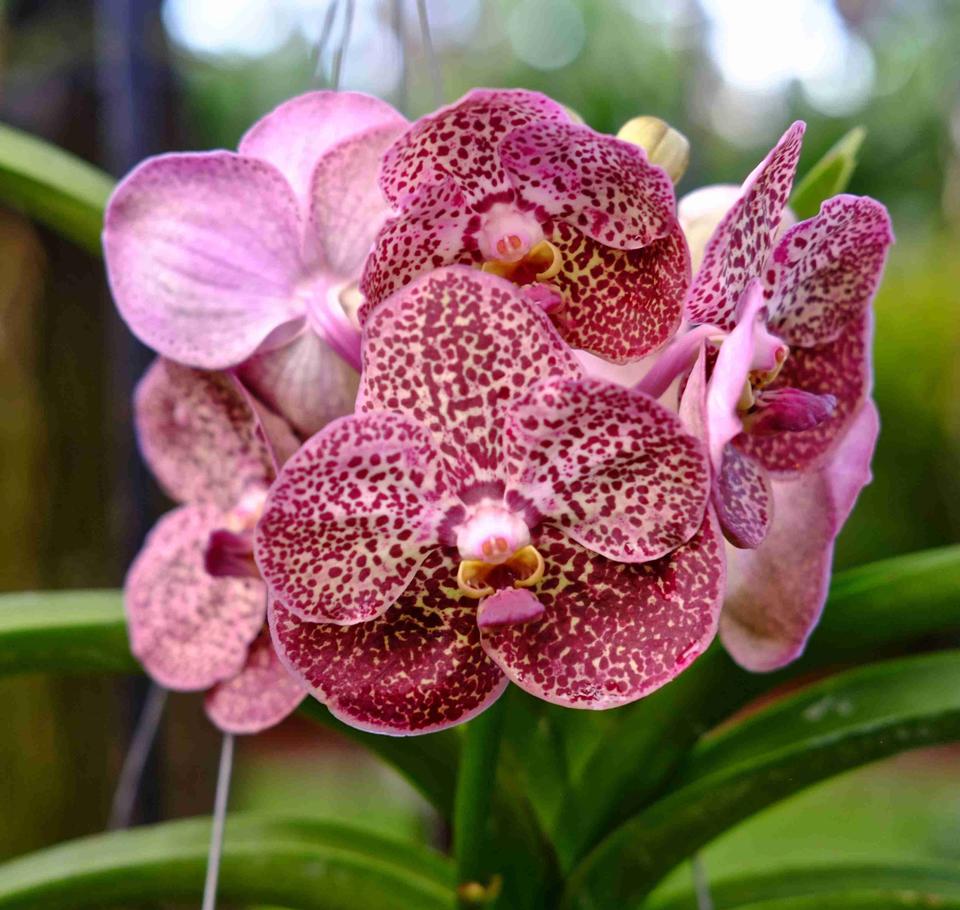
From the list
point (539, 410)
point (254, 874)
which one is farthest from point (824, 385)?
point (254, 874)

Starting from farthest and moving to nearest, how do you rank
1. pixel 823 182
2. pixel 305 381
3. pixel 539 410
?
1. pixel 823 182
2. pixel 305 381
3. pixel 539 410

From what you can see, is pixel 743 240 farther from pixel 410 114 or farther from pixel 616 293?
pixel 410 114

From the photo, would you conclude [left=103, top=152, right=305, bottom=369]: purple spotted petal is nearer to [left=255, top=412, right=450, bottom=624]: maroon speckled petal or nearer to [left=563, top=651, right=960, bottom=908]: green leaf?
[left=255, top=412, right=450, bottom=624]: maroon speckled petal

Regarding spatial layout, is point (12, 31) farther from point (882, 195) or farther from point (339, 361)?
point (882, 195)

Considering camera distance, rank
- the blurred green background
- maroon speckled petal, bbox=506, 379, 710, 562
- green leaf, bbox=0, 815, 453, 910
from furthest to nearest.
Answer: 1. the blurred green background
2. green leaf, bbox=0, 815, 453, 910
3. maroon speckled petal, bbox=506, 379, 710, 562

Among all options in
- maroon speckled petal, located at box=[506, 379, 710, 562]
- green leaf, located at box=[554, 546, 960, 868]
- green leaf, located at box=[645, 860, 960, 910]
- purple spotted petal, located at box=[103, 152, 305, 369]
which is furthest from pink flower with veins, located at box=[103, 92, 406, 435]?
green leaf, located at box=[645, 860, 960, 910]

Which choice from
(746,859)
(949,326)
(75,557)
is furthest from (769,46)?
(746,859)
